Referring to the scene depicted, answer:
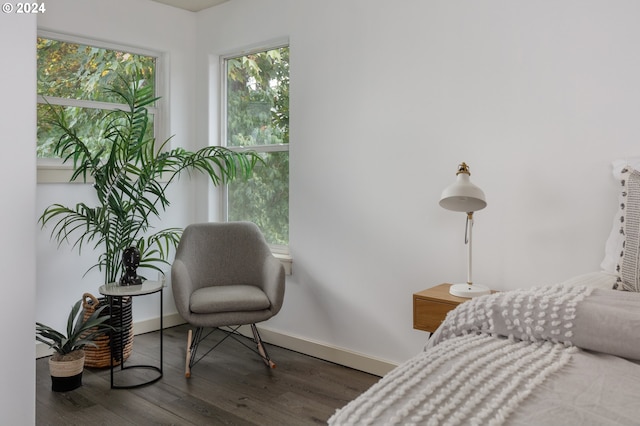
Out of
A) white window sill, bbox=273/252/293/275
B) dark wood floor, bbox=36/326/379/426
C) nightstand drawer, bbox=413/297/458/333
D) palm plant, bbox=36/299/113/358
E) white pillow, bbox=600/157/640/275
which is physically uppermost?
white pillow, bbox=600/157/640/275

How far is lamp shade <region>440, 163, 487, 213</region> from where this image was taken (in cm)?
259

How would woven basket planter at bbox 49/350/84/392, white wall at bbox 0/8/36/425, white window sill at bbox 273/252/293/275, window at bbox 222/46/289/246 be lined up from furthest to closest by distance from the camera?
1. window at bbox 222/46/289/246
2. white window sill at bbox 273/252/293/275
3. woven basket planter at bbox 49/350/84/392
4. white wall at bbox 0/8/36/425

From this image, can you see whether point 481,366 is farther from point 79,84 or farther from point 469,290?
point 79,84

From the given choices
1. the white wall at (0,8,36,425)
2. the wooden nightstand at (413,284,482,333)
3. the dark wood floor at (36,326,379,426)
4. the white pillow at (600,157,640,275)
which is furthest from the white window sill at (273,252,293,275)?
the white pillow at (600,157,640,275)

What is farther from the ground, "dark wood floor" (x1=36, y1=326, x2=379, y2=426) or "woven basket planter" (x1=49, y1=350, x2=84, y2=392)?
"woven basket planter" (x1=49, y1=350, x2=84, y2=392)

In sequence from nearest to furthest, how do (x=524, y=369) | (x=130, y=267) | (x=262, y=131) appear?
(x=524, y=369) → (x=130, y=267) → (x=262, y=131)

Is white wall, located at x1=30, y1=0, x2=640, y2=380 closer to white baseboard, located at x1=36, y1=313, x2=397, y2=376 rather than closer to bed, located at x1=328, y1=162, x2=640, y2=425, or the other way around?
white baseboard, located at x1=36, y1=313, x2=397, y2=376

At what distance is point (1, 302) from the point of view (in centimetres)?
228

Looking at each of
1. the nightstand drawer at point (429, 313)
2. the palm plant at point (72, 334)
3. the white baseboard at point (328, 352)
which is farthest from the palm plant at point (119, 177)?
the nightstand drawer at point (429, 313)

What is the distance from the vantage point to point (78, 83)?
397 cm

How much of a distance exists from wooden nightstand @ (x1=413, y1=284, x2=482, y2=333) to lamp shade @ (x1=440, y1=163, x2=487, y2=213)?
45 centimetres

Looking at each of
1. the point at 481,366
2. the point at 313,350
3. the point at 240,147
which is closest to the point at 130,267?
the point at 313,350

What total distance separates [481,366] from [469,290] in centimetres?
144

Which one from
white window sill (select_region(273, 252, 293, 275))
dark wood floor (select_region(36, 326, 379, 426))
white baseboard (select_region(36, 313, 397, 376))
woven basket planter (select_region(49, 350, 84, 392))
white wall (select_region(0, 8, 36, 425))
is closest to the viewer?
white wall (select_region(0, 8, 36, 425))
